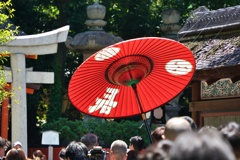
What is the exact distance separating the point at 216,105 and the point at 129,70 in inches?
146

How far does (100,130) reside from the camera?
18281mm

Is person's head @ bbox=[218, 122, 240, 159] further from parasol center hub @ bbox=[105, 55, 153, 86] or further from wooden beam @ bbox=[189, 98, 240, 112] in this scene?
wooden beam @ bbox=[189, 98, 240, 112]

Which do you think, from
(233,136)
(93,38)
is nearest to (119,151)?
(233,136)

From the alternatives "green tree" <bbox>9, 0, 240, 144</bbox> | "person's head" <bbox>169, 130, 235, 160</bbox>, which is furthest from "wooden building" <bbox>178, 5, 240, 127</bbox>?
"green tree" <bbox>9, 0, 240, 144</bbox>

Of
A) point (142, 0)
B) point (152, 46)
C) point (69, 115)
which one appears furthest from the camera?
point (69, 115)

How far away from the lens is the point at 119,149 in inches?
265

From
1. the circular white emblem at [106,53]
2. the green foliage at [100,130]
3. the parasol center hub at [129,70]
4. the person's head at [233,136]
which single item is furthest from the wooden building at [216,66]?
the green foliage at [100,130]

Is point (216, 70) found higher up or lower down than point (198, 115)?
higher up

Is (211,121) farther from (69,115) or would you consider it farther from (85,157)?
(69,115)

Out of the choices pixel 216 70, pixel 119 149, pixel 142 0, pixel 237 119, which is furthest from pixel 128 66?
pixel 142 0

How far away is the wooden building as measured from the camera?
30.6ft

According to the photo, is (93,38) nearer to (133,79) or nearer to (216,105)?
(216,105)

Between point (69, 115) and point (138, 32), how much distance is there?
413cm

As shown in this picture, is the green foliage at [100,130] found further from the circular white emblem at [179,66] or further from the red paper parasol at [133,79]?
the circular white emblem at [179,66]
